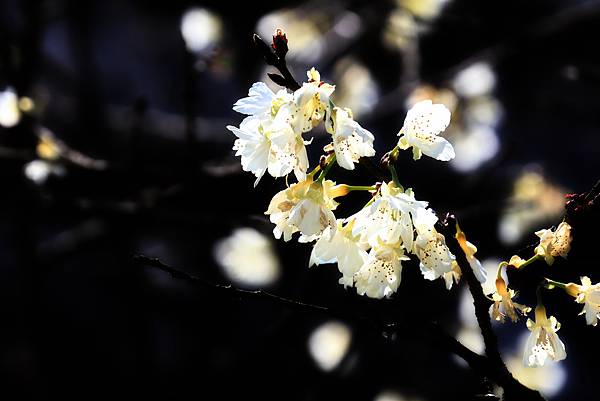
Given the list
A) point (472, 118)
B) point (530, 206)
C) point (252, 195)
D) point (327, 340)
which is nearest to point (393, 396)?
point (327, 340)

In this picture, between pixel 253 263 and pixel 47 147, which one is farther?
pixel 253 263

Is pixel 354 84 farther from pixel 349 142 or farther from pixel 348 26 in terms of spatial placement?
pixel 349 142

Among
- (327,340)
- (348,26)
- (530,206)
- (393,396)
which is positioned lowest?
Answer: (393,396)

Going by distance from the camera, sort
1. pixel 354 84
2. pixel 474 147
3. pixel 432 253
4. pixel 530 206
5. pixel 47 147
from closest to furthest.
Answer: pixel 432 253 < pixel 47 147 < pixel 530 206 < pixel 474 147 < pixel 354 84

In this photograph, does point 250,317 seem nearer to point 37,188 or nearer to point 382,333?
point 37,188

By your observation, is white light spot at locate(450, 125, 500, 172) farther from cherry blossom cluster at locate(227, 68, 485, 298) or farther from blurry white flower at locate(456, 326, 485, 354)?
cherry blossom cluster at locate(227, 68, 485, 298)

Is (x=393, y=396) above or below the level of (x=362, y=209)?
below

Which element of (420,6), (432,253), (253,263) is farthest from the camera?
(253,263)
